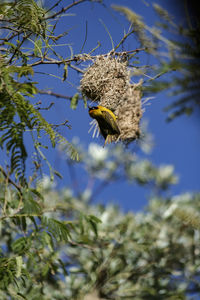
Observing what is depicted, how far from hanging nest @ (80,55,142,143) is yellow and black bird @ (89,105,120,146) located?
37 millimetres

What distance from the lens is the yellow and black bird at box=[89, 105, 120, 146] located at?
315 cm

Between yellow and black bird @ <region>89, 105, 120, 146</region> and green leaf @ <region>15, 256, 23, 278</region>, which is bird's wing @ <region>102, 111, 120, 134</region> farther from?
green leaf @ <region>15, 256, 23, 278</region>

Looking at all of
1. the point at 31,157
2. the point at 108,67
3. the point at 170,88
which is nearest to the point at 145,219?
the point at 108,67

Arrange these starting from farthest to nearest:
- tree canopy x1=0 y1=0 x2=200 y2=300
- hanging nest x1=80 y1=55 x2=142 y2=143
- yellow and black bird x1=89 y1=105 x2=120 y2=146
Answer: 1. yellow and black bird x1=89 y1=105 x2=120 y2=146
2. hanging nest x1=80 y1=55 x2=142 y2=143
3. tree canopy x1=0 y1=0 x2=200 y2=300

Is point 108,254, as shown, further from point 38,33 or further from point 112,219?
point 38,33

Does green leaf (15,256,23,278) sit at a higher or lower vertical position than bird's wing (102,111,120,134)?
lower

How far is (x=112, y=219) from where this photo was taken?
6.19 meters

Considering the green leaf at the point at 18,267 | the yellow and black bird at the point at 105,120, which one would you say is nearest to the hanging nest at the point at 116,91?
the yellow and black bird at the point at 105,120

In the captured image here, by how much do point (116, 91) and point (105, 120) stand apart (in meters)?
0.26

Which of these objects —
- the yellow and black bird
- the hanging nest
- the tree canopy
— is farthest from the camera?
the yellow and black bird

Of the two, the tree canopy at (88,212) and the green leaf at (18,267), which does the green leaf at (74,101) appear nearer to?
the tree canopy at (88,212)

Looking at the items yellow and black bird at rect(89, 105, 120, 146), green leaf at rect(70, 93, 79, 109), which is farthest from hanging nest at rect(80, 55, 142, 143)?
green leaf at rect(70, 93, 79, 109)

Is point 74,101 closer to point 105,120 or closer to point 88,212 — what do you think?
point 105,120

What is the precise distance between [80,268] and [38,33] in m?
3.86
